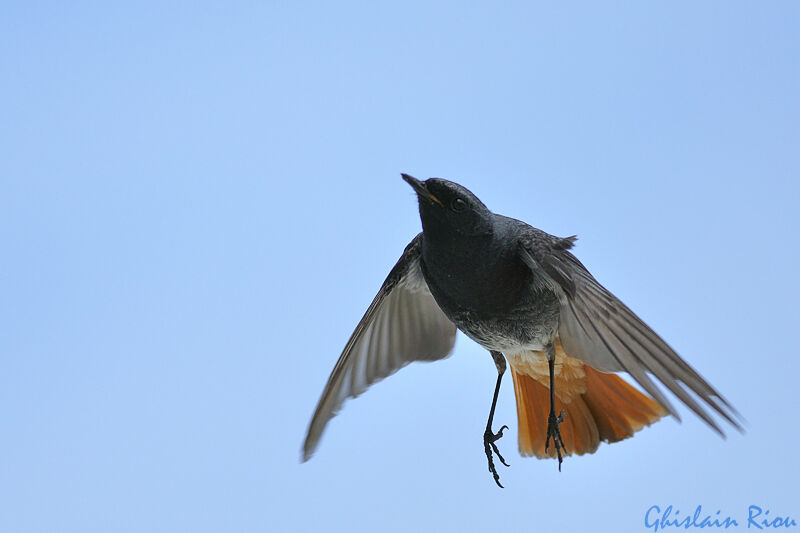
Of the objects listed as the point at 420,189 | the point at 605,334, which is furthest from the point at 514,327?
the point at 420,189

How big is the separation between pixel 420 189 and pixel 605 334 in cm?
101

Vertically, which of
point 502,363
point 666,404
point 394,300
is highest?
point 394,300

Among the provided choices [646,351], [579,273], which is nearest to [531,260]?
[579,273]

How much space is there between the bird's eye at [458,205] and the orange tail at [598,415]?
1515 mm

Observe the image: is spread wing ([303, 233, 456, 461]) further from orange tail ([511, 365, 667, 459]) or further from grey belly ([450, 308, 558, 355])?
orange tail ([511, 365, 667, 459])

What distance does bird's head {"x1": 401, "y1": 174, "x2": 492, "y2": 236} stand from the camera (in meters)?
3.73

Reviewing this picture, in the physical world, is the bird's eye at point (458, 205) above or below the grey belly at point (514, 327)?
above

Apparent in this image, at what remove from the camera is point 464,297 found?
3.96 meters

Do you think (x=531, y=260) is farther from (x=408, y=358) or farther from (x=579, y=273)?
(x=408, y=358)

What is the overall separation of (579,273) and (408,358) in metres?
1.36

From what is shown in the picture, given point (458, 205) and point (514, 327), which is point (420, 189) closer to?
point (458, 205)

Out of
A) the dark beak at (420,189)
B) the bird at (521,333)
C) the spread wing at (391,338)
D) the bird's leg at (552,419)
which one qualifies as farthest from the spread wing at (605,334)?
the spread wing at (391,338)

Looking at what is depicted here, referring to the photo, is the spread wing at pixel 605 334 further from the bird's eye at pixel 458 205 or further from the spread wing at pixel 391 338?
the spread wing at pixel 391 338

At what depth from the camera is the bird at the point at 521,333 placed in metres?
3.59
